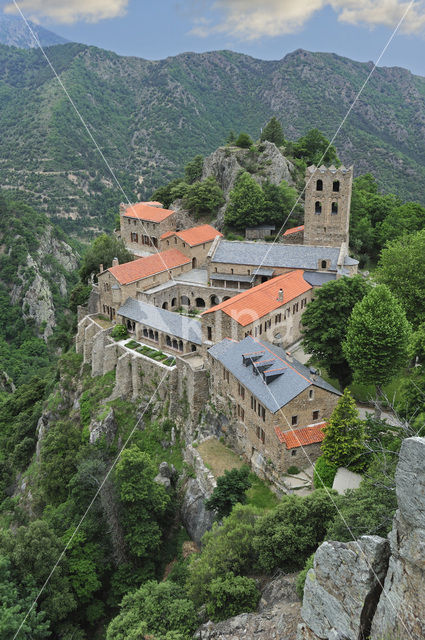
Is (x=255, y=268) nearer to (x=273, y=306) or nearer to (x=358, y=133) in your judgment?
(x=273, y=306)

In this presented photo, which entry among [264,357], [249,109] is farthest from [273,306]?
[249,109]

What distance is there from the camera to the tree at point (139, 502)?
110ft

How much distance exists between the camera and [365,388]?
38.7 meters

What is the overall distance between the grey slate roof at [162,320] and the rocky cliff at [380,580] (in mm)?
28276

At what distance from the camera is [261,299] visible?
Result: 43.5 meters

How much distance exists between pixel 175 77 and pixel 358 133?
101m

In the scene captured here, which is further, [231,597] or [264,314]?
[264,314]

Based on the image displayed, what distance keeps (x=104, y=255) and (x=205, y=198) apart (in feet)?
59.4

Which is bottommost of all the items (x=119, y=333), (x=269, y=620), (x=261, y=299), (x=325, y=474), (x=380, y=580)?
(x=269, y=620)

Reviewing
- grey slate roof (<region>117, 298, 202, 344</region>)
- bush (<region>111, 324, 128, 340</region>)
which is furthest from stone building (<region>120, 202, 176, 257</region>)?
bush (<region>111, 324, 128, 340</region>)

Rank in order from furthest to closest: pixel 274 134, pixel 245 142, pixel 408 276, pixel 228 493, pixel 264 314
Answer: pixel 274 134 → pixel 245 142 → pixel 264 314 → pixel 408 276 → pixel 228 493

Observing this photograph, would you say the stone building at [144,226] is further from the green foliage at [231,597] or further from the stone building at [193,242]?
the green foliage at [231,597]

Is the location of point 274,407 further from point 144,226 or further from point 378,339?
point 144,226

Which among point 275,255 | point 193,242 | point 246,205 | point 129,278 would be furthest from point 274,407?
point 246,205
